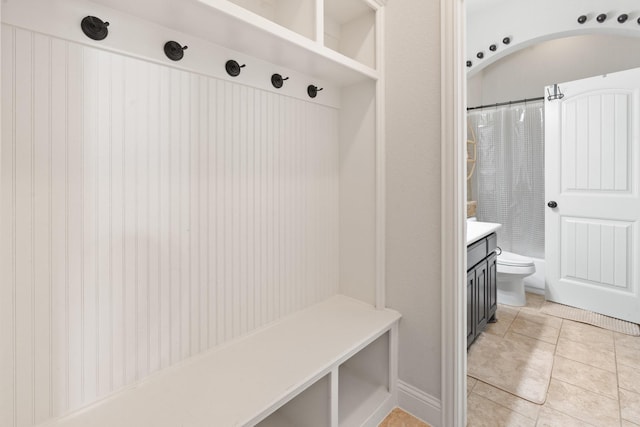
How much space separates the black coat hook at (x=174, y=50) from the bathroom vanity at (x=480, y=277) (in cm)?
175

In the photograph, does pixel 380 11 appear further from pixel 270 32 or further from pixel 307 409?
pixel 307 409

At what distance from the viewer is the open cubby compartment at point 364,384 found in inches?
57.1

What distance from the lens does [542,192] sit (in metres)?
3.32

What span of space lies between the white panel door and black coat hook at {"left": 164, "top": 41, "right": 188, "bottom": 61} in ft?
10.3

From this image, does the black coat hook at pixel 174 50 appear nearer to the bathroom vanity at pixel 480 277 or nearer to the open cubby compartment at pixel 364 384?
the open cubby compartment at pixel 364 384

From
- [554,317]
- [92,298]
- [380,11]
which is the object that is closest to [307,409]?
[92,298]

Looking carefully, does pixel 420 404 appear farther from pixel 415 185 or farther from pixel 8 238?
pixel 8 238

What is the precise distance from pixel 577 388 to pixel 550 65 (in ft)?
11.3

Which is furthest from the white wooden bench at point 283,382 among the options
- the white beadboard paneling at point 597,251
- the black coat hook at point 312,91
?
the white beadboard paneling at point 597,251

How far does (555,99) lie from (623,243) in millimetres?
1343

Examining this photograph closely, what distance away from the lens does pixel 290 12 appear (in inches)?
55.5

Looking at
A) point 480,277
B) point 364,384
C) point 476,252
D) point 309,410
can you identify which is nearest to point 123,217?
point 309,410

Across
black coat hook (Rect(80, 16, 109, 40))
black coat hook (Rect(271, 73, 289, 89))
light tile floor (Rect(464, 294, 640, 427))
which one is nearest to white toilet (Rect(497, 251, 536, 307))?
light tile floor (Rect(464, 294, 640, 427))

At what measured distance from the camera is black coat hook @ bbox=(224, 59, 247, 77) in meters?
1.27
